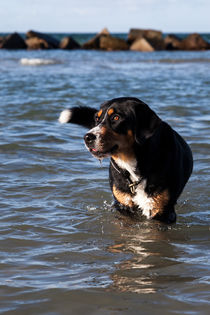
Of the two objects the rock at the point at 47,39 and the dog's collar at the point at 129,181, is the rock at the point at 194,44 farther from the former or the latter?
the dog's collar at the point at 129,181

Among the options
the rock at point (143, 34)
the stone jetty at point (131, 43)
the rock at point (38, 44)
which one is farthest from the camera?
the rock at point (38, 44)

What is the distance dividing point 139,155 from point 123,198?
0.47 meters

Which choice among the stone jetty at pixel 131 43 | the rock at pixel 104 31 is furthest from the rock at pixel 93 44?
the rock at pixel 104 31

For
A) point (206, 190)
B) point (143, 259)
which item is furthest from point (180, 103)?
point (143, 259)

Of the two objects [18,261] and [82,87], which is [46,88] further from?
[18,261]

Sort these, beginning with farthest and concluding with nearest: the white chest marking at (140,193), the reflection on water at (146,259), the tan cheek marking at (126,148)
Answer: the white chest marking at (140,193) < the tan cheek marking at (126,148) < the reflection on water at (146,259)

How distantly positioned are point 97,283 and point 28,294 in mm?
494

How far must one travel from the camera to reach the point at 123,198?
4.77m

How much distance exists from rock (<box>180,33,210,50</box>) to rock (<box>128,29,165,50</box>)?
194 centimetres

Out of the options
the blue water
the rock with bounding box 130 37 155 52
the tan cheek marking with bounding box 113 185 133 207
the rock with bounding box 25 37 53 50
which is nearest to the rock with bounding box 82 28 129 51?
the rock with bounding box 130 37 155 52

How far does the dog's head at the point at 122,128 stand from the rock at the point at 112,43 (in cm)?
4094

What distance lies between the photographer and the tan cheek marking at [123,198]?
15.5 feet

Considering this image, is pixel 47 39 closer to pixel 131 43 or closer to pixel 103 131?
pixel 131 43

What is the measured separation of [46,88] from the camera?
1496cm
